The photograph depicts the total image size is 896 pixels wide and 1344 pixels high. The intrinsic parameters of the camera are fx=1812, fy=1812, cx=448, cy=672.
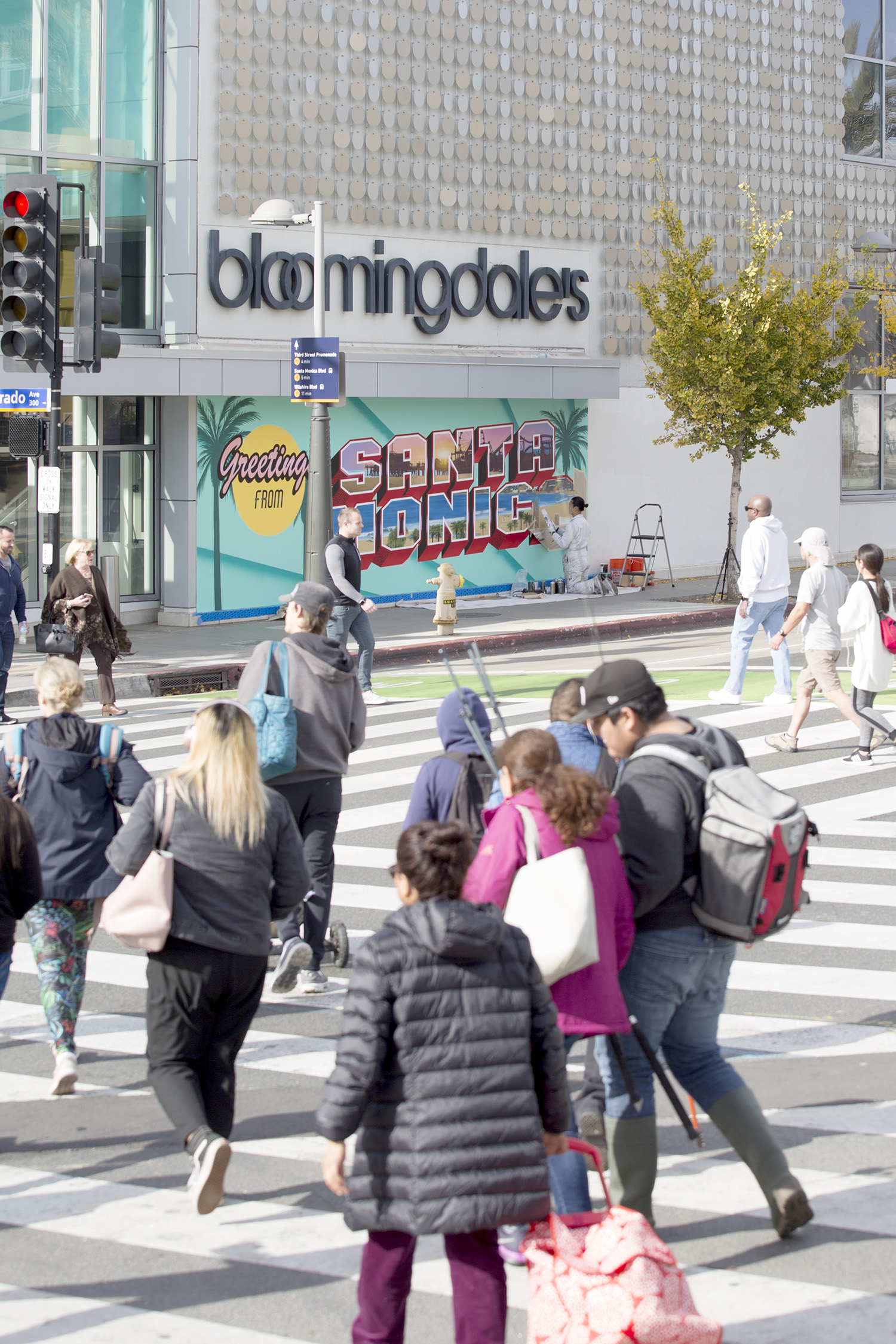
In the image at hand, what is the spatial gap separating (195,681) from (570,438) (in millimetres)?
12198

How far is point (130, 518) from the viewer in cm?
2494

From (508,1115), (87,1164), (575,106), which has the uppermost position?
(575,106)

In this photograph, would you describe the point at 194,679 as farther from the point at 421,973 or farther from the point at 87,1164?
the point at 421,973

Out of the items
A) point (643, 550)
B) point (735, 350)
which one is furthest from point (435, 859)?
point (643, 550)

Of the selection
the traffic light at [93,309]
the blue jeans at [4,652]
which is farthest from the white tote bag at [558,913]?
the traffic light at [93,309]

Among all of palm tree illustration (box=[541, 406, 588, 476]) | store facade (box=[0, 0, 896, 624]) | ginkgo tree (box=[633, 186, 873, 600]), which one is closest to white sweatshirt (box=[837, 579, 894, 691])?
store facade (box=[0, 0, 896, 624])

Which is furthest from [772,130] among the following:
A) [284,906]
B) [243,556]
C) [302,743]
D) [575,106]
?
[284,906]

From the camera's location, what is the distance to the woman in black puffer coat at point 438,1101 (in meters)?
4.05

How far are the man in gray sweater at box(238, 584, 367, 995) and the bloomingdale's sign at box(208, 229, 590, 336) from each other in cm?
1720

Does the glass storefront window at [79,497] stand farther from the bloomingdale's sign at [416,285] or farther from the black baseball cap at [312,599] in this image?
the black baseball cap at [312,599]

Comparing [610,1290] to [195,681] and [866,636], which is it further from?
[195,681]

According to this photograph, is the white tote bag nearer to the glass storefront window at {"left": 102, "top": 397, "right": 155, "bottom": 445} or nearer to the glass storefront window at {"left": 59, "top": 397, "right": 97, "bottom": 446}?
the glass storefront window at {"left": 59, "top": 397, "right": 97, "bottom": 446}

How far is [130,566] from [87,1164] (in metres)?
19.3

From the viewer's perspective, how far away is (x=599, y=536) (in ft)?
101
